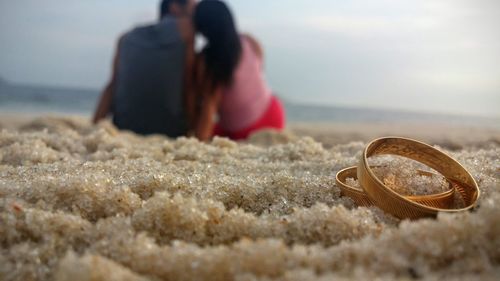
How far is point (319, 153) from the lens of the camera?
2.36m

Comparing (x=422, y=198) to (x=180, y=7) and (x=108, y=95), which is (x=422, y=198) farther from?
(x=108, y=95)

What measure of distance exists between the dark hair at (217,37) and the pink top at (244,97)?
187mm

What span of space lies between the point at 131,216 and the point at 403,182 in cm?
87

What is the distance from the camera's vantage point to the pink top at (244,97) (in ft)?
17.4

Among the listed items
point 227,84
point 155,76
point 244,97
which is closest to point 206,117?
point 227,84

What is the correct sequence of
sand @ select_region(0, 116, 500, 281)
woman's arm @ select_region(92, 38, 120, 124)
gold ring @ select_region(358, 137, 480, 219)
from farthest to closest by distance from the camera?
woman's arm @ select_region(92, 38, 120, 124) → gold ring @ select_region(358, 137, 480, 219) → sand @ select_region(0, 116, 500, 281)

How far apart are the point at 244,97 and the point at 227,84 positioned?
303 millimetres

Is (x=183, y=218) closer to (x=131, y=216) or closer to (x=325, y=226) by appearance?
(x=131, y=216)

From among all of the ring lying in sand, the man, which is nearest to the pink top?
the man

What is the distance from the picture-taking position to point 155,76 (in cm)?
508

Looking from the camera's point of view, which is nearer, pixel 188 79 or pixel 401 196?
pixel 401 196

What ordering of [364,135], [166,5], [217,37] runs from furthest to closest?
1. [364,135]
2. [166,5]
3. [217,37]

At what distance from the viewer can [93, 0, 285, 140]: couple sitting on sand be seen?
5016mm

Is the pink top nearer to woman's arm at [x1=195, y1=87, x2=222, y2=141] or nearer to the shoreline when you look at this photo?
woman's arm at [x1=195, y1=87, x2=222, y2=141]
